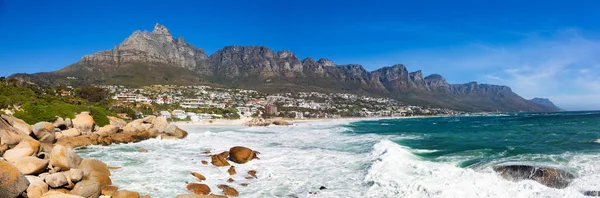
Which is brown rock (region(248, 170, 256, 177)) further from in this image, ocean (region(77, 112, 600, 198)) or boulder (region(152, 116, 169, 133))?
boulder (region(152, 116, 169, 133))

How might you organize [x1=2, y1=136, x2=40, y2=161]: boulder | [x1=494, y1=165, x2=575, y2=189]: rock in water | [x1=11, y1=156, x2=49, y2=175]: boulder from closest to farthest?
1. [x1=11, y1=156, x2=49, y2=175]: boulder
2. [x1=494, y1=165, x2=575, y2=189]: rock in water
3. [x1=2, y1=136, x2=40, y2=161]: boulder

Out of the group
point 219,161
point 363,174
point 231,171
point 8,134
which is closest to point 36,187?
point 231,171

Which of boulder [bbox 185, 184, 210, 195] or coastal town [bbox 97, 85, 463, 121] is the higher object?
coastal town [bbox 97, 85, 463, 121]

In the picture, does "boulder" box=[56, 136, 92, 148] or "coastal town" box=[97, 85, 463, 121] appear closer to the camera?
"boulder" box=[56, 136, 92, 148]

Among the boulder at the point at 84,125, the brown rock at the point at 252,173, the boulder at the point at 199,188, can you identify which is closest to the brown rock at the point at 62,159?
the boulder at the point at 199,188

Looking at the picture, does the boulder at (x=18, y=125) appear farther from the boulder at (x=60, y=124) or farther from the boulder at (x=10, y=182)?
the boulder at (x=10, y=182)

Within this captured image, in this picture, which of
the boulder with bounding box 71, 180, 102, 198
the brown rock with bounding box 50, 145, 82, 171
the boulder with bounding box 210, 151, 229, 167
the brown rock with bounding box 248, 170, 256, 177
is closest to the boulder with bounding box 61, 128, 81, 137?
the boulder with bounding box 210, 151, 229, 167
